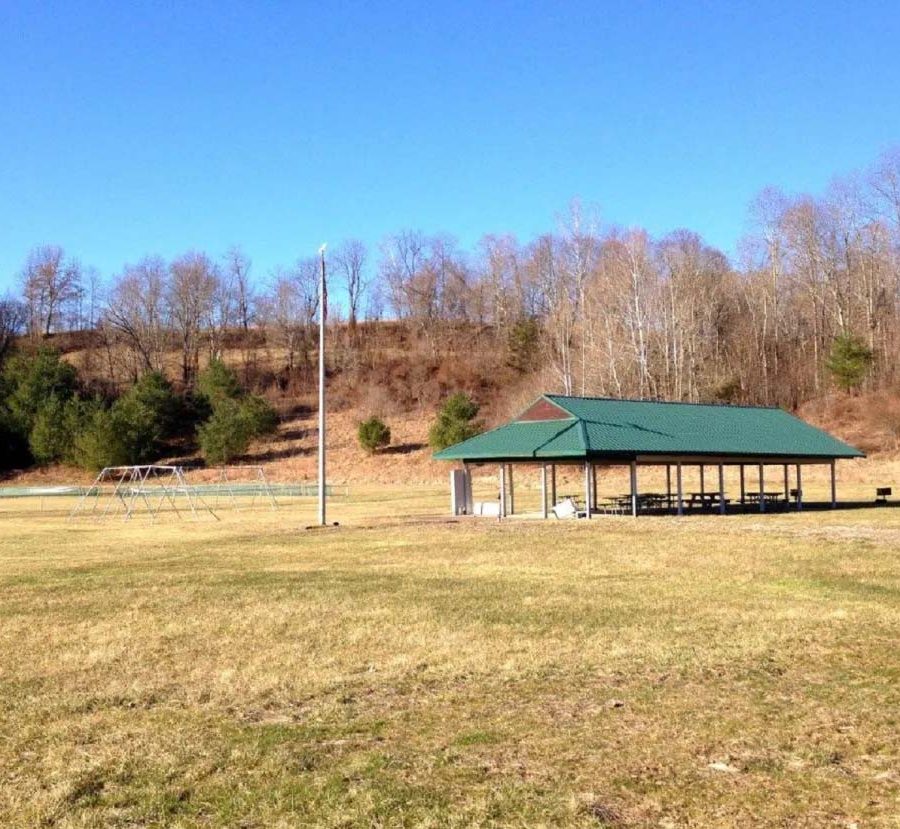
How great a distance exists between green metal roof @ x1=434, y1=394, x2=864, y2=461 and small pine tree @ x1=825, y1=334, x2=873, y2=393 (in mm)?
22841

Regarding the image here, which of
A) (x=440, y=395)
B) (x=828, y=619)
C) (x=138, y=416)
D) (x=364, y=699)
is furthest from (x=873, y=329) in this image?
(x=364, y=699)

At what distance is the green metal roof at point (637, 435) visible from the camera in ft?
92.4

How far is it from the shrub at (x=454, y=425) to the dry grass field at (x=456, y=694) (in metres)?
40.1

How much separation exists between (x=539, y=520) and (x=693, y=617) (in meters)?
16.9

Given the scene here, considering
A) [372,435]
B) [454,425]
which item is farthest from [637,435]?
[372,435]

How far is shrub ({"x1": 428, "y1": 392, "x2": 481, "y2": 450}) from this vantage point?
187 feet

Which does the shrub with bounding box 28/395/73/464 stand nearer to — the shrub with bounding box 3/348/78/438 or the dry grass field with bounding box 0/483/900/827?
the shrub with bounding box 3/348/78/438

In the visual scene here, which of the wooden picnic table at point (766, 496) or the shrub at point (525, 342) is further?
the shrub at point (525, 342)

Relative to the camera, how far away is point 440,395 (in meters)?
77.2

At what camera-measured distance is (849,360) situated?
55.5 m

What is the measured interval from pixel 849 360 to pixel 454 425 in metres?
22.6

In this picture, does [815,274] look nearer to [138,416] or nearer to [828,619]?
[138,416]

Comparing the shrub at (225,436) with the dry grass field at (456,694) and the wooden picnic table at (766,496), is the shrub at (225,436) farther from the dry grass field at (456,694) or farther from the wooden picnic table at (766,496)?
the dry grass field at (456,694)

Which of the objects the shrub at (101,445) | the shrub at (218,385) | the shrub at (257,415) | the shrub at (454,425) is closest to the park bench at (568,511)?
the shrub at (454,425)
